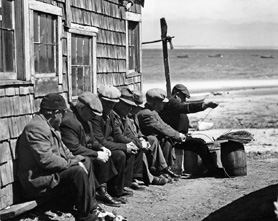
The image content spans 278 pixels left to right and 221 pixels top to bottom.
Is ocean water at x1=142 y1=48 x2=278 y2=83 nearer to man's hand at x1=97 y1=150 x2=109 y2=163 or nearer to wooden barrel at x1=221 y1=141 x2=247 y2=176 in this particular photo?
wooden barrel at x1=221 y1=141 x2=247 y2=176

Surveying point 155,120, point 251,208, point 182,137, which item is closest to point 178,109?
point 182,137

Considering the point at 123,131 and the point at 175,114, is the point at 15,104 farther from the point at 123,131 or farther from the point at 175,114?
the point at 175,114

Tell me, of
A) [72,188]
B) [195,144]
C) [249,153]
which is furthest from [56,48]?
[249,153]

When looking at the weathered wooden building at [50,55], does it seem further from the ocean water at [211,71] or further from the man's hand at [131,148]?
the ocean water at [211,71]

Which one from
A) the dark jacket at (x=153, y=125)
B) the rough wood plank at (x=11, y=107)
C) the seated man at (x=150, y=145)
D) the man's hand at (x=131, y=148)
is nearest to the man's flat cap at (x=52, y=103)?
the rough wood plank at (x=11, y=107)

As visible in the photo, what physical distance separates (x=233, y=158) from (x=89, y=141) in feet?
10.3

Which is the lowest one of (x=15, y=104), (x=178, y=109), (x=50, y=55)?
(x=178, y=109)

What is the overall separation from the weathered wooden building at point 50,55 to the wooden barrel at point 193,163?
6.80 ft

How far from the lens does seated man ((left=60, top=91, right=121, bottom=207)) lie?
7.43 meters

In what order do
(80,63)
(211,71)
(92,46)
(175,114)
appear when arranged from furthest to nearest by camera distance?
(211,71) → (175,114) → (92,46) → (80,63)

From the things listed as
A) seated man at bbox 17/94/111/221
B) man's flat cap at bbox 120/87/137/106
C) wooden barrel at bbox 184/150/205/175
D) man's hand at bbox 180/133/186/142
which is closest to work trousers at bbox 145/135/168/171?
man's hand at bbox 180/133/186/142

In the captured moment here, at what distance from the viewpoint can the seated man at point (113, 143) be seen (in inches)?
320

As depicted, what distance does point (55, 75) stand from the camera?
27.7 ft

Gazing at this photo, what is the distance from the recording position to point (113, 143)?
8.29 m
